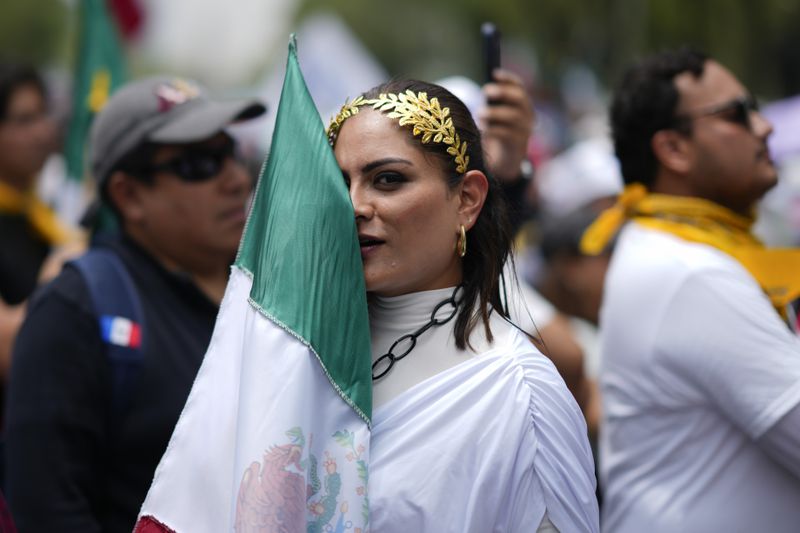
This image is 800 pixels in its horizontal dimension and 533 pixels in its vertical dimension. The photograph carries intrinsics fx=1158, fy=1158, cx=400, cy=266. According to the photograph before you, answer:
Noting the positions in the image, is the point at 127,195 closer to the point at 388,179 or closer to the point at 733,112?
the point at 388,179

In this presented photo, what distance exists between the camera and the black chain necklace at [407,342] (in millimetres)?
Result: 2584

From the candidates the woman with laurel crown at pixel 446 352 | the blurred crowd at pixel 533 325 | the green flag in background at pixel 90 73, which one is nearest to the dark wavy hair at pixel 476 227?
the woman with laurel crown at pixel 446 352

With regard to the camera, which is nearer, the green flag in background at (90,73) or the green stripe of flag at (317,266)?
the green stripe of flag at (317,266)

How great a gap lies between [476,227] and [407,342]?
34cm

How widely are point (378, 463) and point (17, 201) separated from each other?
3.48 m

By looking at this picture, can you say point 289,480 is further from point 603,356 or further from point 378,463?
point 603,356

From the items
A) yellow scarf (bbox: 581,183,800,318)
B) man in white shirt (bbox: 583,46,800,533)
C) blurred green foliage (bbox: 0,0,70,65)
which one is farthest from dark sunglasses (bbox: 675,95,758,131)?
blurred green foliage (bbox: 0,0,70,65)

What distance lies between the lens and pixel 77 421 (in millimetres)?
3270

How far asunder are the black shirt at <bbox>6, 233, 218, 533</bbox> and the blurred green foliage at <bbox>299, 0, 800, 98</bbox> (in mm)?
6940

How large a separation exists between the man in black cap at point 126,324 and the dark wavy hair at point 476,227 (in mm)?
1117

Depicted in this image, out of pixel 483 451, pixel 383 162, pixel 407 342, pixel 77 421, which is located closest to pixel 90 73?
pixel 77 421

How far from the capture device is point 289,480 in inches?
92.0

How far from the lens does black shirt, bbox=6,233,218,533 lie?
3.26m

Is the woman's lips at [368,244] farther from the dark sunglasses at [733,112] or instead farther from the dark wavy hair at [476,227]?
the dark sunglasses at [733,112]
